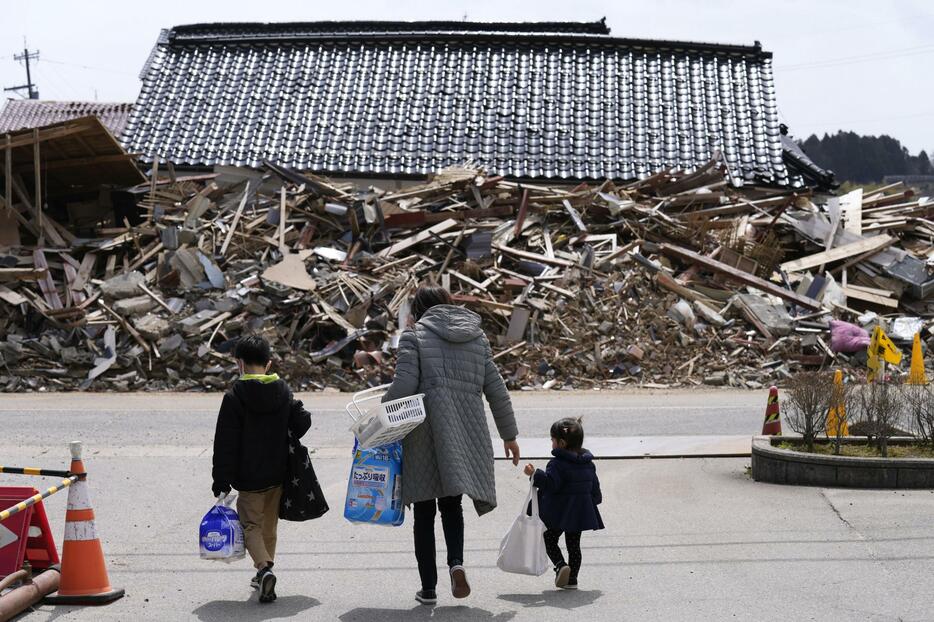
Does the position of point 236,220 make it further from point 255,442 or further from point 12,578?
point 12,578

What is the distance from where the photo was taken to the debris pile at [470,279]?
17844 mm

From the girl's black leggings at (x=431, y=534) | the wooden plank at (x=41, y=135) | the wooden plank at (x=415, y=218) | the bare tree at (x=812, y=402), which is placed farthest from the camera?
the wooden plank at (x=415, y=218)

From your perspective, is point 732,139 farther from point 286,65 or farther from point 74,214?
point 74,214

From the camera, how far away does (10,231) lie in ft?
67.1

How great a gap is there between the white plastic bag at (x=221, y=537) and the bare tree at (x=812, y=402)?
5.51 meters

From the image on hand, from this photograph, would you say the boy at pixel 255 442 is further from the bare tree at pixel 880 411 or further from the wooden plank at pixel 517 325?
the wooden plank at pixel 517 325

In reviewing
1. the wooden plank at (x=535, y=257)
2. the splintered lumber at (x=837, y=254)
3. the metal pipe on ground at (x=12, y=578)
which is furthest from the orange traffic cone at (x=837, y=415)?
the splintered lumber at (x=837, y=254)

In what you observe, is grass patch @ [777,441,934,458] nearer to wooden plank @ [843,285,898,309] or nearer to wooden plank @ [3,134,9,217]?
wooden plank @ [843,285,898,309]

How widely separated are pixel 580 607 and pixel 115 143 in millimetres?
16293

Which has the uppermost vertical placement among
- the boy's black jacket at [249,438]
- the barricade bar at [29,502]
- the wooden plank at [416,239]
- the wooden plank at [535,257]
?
the wooden plank at [416,239]

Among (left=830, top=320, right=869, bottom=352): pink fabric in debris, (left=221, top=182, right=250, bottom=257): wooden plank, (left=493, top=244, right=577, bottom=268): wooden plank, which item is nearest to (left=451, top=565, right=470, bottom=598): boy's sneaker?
(left=830, top=320, right=869, bottom=352): pink fabric in debris

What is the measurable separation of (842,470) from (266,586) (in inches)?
202

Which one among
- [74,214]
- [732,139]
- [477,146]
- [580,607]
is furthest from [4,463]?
[732,139]

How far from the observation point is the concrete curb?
363 inches
